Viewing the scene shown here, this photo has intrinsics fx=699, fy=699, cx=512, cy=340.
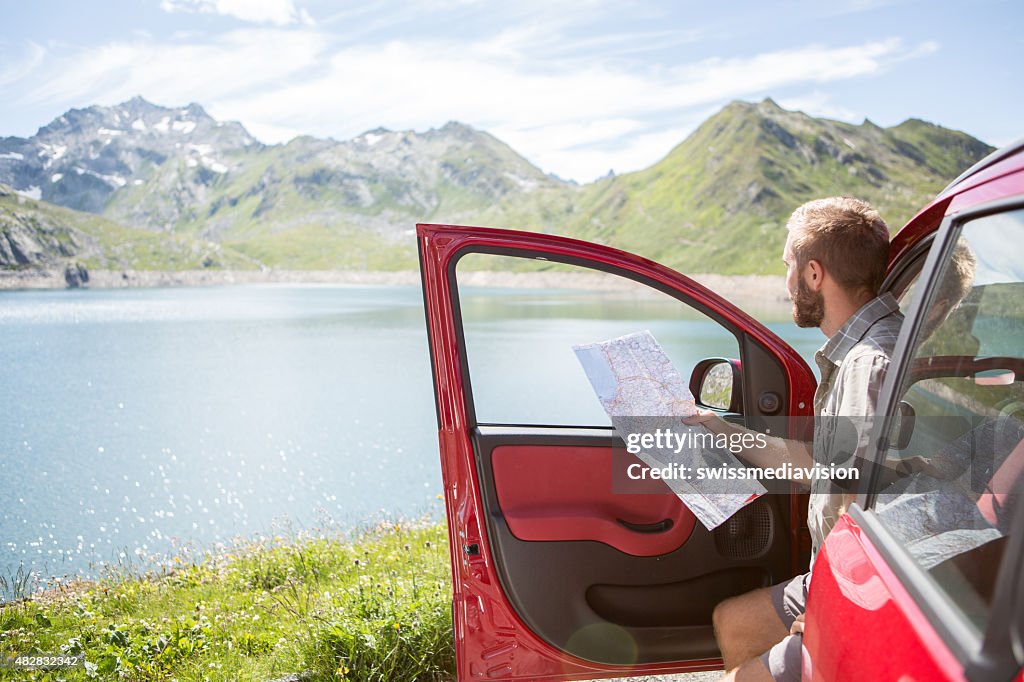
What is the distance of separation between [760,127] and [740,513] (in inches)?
8099

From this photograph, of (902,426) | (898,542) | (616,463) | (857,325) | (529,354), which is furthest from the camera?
(529,354)

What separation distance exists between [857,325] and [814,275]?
0.23 meters

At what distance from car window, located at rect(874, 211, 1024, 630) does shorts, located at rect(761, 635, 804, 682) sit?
0.55 meters

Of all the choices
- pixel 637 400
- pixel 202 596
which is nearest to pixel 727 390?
pixel 637 400

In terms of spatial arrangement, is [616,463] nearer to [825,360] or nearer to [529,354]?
[529,354]

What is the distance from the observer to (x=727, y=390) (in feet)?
9.00

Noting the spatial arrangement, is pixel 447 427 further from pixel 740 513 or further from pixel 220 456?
pixel 220 456

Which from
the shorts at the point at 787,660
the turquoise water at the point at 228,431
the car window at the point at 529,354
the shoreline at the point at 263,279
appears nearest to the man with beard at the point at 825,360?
the shorts at the point at 787,660

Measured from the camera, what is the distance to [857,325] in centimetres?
225

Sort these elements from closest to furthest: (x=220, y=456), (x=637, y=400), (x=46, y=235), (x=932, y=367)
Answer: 1. (x=932, y=367)
2. (x=637, y=400)
3. (x=220, y=456)
4. (x=46, y=235)

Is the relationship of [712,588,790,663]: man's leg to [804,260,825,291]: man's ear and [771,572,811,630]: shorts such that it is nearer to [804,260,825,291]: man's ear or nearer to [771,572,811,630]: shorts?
[771,572,811,630]: shorts

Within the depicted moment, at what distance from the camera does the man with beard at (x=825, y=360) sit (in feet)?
6.91

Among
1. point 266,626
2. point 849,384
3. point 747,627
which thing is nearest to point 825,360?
point 849,384

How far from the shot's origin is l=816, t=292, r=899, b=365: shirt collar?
2236 millimetres
